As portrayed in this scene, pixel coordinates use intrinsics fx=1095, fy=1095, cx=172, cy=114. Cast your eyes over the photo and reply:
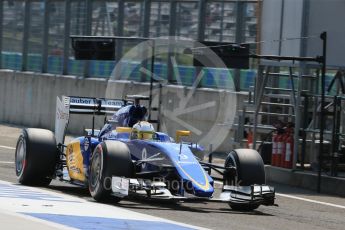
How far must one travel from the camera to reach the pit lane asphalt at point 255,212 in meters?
13.6

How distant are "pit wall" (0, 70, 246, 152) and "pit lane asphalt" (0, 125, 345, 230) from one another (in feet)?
20.4

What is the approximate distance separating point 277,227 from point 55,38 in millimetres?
22813

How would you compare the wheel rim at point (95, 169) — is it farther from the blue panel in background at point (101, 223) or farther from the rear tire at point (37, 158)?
the blue panel in background at point (101, 223)

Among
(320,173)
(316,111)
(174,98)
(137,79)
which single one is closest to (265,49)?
(316,111)

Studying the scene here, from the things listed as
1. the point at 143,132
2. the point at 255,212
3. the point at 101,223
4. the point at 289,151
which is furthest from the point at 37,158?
the point at 289,151

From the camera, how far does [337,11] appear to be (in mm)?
21406

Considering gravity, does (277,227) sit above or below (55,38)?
below

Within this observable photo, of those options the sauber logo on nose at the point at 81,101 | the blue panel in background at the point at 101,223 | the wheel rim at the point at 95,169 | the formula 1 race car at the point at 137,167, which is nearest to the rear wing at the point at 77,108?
the sauber logo on nose at the point at 81,101

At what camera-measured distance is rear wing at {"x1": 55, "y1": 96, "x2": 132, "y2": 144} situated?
17.7 m

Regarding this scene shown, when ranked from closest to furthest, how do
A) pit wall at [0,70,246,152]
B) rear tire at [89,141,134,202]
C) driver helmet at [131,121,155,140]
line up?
rear tire at [89,141,134,202] → driver helmet at [131,121,155,140] → pit wall at [0,70,246,152]

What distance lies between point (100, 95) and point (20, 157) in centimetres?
1491

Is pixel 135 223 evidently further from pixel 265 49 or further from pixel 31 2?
pixel 31 2

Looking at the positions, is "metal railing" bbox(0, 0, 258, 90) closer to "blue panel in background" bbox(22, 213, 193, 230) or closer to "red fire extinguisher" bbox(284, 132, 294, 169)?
"red fire extinguisher" bbox(284, 132, 294, 169)

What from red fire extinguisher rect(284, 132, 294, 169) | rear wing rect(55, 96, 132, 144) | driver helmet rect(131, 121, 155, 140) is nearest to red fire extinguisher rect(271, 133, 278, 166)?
red fire extinguisher rect(284, 132, 294, 169)
